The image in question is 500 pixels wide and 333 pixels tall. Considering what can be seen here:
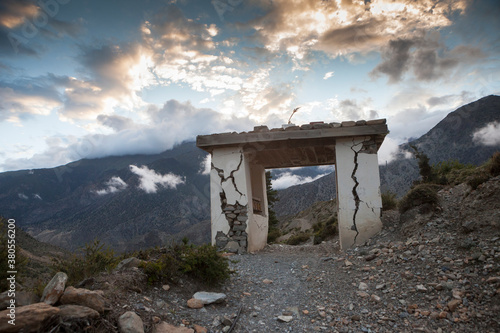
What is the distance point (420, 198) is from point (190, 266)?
617 centimetres

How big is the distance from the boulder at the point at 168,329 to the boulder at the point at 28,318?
3.58 feet

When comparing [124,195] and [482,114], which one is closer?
[482,114]

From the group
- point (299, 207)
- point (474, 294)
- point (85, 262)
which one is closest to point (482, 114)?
point (299, 207)

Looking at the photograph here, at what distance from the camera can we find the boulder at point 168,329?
10.8 feet

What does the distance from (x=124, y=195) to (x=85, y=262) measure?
83.5 metres

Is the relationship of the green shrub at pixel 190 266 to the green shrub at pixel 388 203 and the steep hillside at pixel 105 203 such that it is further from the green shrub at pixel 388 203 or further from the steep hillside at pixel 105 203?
the steep hillside at pixel 105 203

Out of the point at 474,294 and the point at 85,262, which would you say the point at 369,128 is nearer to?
the point at 474,294

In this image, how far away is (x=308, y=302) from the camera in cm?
469

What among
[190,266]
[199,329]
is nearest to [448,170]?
[190,266]

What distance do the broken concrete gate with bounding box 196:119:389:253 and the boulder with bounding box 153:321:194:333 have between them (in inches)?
217

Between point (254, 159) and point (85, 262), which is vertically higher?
point (254, 159)

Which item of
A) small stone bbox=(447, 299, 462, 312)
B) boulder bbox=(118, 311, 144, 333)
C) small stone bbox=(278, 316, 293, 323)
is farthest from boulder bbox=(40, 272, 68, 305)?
small stone bbox=(447, 299, 462, 312)

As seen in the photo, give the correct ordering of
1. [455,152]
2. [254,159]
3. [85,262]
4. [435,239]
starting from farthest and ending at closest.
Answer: [455,152], [254,159], [435,239], [85,262]

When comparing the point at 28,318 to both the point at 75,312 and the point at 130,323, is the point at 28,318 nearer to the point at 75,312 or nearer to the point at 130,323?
the point at 75,312
